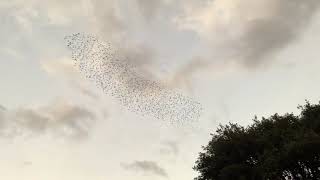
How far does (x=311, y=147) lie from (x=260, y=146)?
453 inches

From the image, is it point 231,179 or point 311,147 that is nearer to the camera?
point 311,147

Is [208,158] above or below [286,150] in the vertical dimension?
above

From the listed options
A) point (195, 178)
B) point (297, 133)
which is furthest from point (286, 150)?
point (195, 178)

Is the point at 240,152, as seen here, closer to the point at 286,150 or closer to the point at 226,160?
the point at 226,160

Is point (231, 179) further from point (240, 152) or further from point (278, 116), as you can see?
point (278, 116)

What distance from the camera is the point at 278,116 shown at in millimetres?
77062

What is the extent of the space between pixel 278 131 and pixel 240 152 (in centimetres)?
692

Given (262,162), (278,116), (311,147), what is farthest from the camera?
(278,116)

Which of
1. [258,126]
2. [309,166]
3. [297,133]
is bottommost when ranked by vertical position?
[309,166]

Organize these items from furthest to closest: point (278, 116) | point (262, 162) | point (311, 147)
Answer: point (278, 116), point (262, 162), point (311, 147)

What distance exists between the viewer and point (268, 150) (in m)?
70.2

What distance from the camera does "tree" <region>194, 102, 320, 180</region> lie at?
65.2 meters

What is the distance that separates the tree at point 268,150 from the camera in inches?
2566

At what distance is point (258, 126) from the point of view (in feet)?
258
